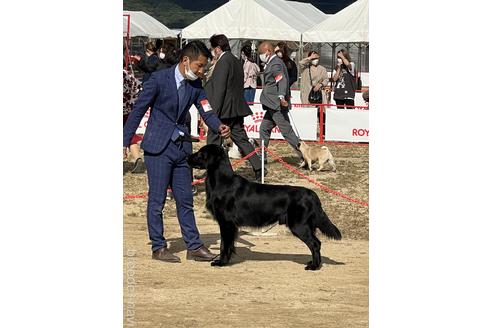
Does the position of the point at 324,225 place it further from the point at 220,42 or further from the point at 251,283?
the point at 220,42

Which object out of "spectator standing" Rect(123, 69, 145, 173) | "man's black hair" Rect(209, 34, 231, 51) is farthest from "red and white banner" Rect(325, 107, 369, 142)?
"man's black hair" Rect(209, 34, 231, 51)

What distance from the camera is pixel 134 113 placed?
891cm

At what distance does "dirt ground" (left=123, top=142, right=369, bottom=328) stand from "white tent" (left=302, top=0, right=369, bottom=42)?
1595cm

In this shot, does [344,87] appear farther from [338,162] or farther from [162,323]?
[162,323]

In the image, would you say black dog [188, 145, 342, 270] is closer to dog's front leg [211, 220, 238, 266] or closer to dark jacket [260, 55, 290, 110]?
dog's front leg [211, 220, 238, 266]

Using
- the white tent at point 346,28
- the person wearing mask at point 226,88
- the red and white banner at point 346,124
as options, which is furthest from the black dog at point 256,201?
the white tent at point 346,28

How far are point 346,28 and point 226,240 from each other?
19584 millimetres

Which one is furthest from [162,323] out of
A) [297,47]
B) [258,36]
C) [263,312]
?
[297,47]

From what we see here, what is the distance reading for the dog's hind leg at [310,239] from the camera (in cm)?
899

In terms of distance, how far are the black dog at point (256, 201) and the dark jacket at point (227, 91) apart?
4.40 meters

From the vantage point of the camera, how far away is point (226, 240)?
9156 mm

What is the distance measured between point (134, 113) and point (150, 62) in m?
5.22

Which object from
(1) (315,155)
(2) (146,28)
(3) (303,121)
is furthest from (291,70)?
(2) (146,28)

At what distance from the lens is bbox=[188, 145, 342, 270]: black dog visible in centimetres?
Result: 895
